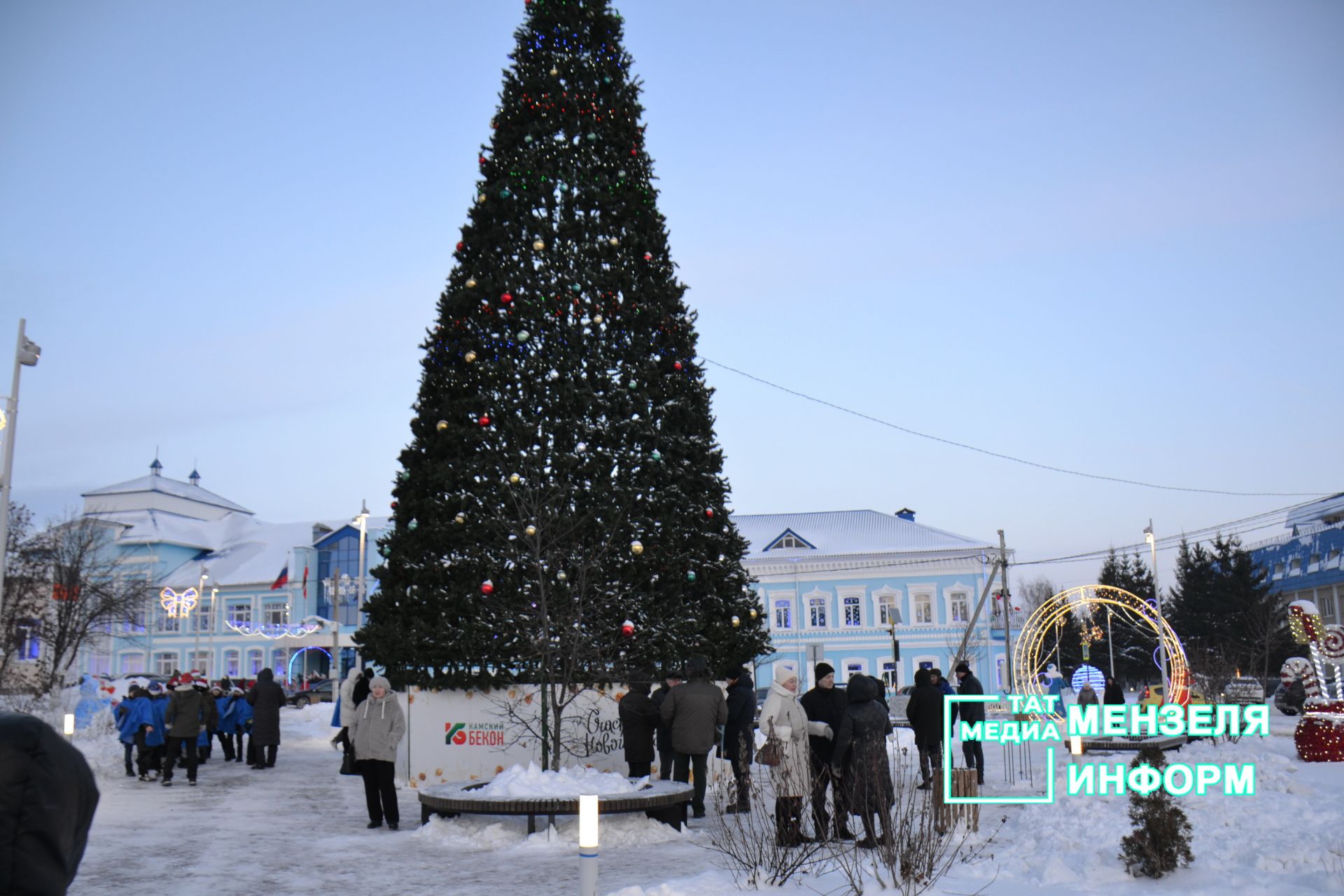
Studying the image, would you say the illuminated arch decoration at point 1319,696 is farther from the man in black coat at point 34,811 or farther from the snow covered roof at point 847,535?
the snow covered roof at point 847,535

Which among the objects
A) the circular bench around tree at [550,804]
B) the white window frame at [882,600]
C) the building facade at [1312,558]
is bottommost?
the circular bench around tree at [550,804]

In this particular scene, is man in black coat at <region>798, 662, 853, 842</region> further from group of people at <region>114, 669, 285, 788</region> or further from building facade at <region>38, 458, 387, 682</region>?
building facade at <region>38, 458, 387, 682</region>

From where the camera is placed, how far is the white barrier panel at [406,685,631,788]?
16.1 metres

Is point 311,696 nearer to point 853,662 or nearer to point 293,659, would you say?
point 293,659

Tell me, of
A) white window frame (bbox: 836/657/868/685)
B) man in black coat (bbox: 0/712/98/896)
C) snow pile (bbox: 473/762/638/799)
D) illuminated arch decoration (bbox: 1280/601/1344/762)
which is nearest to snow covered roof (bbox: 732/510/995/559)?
white window frame (bbox: 836/657/868/685)

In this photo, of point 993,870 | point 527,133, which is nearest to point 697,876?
point 993,870

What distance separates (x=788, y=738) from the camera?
11000mm

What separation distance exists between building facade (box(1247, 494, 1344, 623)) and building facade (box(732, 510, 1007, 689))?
2223 cm

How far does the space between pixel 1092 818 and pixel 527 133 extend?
40.2ft

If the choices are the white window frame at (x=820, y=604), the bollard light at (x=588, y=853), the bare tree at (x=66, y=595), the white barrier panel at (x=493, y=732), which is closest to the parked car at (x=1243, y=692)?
the white barrier panel at (x=493, y=732)

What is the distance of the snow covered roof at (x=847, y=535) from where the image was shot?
2256 inches

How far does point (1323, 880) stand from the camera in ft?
26.5

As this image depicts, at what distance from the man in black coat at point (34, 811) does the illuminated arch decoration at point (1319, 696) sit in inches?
813

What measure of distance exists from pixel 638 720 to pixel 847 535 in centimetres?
4653
